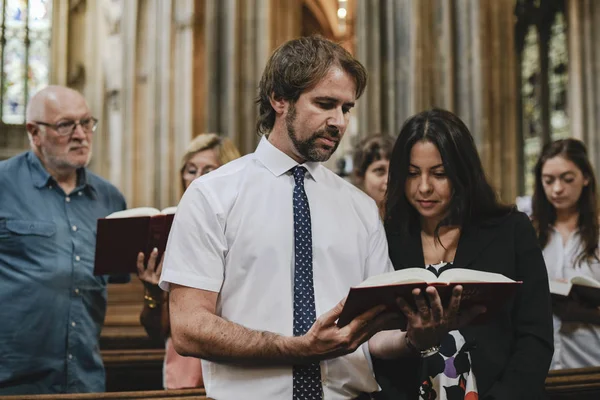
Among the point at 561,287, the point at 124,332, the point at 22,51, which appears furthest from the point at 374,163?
the point at 22,51

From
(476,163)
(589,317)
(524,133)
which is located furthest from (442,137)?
(524,133)

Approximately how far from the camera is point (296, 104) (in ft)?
5.99

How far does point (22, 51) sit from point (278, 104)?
2144 centimetres

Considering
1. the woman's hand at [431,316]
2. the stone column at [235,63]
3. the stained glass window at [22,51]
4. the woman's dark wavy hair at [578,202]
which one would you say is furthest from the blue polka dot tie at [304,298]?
the stained glass window at [22,51]

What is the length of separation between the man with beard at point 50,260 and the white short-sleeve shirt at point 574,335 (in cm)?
196

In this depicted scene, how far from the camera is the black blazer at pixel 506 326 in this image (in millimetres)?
1986

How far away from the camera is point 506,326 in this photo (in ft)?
6.77

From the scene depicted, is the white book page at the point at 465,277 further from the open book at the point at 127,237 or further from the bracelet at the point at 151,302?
the bracelet at the point at 151,302

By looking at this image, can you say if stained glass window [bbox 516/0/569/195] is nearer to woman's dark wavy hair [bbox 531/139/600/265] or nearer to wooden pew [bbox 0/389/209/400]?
woman's dark wavy hair [bbox 531/139/600/265]

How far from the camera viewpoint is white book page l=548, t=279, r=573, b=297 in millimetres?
2787

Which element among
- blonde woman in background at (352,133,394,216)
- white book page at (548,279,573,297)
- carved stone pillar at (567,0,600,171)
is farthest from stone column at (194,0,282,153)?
carved stone pillar at (567,0,600,171)

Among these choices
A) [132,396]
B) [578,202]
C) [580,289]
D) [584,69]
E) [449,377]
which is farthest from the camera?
[584,69]

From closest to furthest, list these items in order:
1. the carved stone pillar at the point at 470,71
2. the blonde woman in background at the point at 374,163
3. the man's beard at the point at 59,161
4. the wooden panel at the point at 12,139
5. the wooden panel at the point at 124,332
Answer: the man's beard at the point at 59,161 → the blonde woman in background at the point at 374,163 → the wooden panel at the point at 124,332 → the carved stone pillar at the point at 470,71 → the wooden panel at the point at 12,139

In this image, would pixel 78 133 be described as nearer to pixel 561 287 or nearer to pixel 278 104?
pixel 278 104
